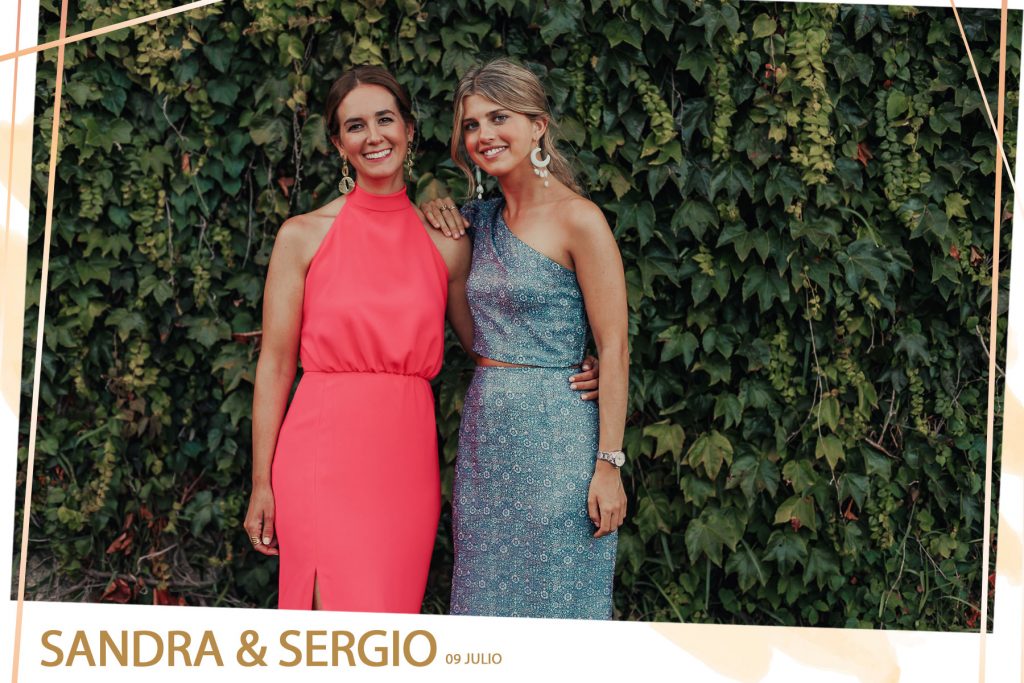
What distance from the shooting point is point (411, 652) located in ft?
8.59

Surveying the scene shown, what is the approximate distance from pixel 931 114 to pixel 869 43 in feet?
0.96

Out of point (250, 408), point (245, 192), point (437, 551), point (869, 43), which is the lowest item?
A: point (437, 551)

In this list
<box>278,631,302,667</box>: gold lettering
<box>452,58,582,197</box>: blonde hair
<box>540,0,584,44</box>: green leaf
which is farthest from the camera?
<box>540,0,584,44</box>: green leaf

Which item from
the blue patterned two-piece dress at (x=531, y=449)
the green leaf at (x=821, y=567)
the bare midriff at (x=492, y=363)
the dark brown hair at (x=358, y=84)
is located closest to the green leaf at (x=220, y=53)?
the dark brown hair at (x=358, y=84)

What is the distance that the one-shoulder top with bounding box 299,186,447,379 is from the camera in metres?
2.42

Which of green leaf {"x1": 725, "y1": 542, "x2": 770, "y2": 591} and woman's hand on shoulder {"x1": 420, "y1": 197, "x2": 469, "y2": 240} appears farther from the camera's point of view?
green leaf {"x1": 725, "y1": 542, "x2": 770, "y2": 591}

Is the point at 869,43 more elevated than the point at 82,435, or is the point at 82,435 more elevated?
the point at 869,43

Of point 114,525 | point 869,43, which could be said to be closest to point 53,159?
point 114,525

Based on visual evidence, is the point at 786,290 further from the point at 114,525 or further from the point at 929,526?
the point at 114,525

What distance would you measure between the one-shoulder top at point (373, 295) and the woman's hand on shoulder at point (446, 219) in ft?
0.18

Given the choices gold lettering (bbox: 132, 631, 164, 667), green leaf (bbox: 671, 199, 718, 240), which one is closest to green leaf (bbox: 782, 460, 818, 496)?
green leaf (bbox: 671, 199, 718, 240)

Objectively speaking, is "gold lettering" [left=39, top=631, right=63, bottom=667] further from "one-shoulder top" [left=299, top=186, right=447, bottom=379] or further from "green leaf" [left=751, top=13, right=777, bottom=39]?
"green leaf" [left=751, top=13, right=777, bottom=39]

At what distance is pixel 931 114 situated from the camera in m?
3.01

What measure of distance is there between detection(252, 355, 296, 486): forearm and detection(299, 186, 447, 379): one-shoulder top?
0.07 metres
